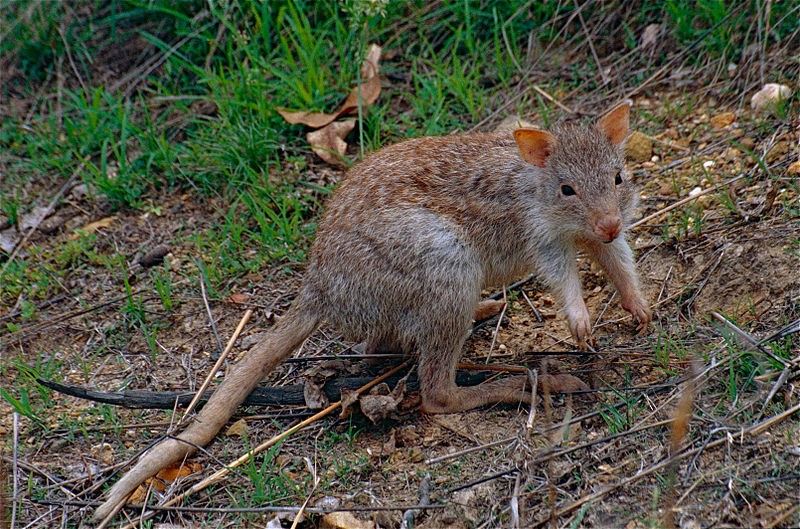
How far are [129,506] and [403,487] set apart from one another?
52.3 inches

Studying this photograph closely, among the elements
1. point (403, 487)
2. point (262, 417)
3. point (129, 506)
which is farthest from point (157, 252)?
point (403, 487)

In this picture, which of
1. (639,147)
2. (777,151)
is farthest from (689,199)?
(639,147)

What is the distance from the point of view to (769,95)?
582 centimetres

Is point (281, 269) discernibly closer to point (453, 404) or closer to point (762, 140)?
point (453, 404)

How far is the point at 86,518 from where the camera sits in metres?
4.36

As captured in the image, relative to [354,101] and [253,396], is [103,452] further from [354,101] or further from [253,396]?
[354,101]

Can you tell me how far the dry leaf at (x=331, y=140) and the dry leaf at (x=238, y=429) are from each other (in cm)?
227

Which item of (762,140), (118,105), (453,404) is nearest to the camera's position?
(453,404)

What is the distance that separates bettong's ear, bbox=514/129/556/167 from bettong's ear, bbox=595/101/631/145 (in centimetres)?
30

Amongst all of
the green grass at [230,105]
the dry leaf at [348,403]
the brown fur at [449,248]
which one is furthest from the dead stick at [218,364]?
the dry leaf at [348,403]

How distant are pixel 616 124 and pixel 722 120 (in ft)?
5.03

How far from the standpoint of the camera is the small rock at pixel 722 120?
19.6 ft

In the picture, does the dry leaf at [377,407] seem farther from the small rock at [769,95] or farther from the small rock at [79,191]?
the small rock at [79,191]

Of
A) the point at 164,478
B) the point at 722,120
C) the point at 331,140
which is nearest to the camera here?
the point at 164,478
